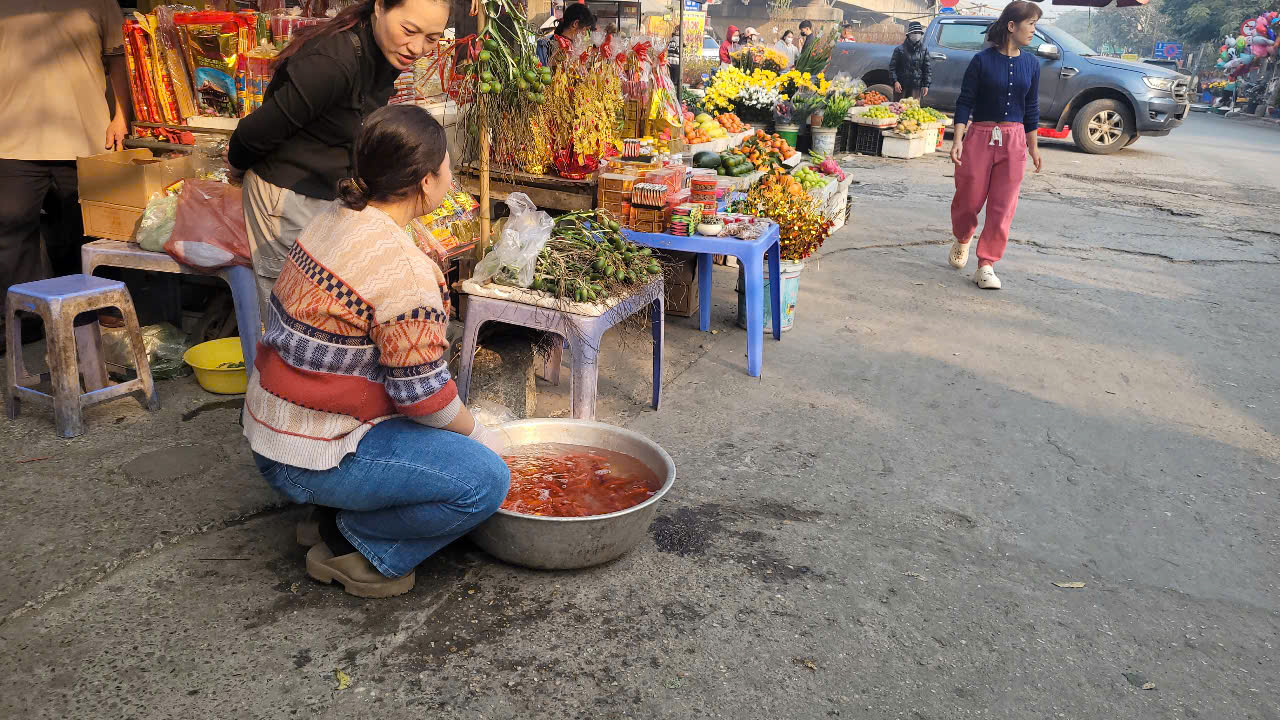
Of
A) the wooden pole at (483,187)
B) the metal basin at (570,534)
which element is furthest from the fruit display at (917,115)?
the metal basin at (570,534)

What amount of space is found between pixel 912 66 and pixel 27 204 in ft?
43.0

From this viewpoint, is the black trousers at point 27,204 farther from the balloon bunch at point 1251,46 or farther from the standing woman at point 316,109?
the balloon bunch at point 1251,46

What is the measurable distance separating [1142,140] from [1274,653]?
16784mm

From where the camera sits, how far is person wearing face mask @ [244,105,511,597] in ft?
7.25

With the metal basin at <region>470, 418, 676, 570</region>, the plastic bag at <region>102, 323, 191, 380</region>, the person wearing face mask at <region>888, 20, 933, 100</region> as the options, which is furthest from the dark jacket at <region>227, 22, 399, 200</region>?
the person wearing face mask at <region>888, 20, 933, 100</region>

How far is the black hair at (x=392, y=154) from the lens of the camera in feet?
7.23

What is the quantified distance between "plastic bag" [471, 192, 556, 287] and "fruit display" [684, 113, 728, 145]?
3.35 m

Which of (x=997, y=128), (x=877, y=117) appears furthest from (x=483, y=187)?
(x=877, y=117)

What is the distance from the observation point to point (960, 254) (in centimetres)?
702

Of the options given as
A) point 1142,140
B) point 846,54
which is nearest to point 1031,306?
point 846,54

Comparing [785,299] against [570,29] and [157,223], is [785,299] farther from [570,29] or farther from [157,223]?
[157,223]

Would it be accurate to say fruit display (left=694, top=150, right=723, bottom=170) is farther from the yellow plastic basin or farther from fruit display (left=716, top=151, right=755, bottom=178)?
the yellow plastic basin

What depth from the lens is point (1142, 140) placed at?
16.8 meters

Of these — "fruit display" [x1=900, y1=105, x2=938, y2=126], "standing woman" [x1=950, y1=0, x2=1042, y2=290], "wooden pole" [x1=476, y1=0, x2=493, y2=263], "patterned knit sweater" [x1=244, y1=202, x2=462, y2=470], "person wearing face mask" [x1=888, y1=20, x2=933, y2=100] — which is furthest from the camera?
"person wearing face mask" [x1=888, y1=20, x2=933, y2=100]
